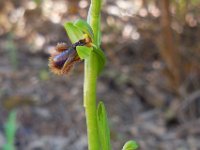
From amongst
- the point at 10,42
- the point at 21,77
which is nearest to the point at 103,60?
the point at 21,77

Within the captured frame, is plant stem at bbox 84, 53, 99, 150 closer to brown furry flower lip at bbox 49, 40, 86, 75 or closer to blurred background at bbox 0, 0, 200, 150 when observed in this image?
brown furry flower lip at bbox 49, 40, 86, 75

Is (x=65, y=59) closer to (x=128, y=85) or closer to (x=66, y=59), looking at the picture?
(x=66, y=59)

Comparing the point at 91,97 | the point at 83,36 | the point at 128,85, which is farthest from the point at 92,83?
the point at 128,85

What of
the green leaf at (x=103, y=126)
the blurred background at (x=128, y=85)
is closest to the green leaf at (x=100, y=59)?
the green leaf at (x=103, y=126)

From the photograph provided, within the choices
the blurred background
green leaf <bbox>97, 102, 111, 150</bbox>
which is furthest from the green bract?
the blurred background

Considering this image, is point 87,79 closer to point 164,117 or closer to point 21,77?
point 164,117

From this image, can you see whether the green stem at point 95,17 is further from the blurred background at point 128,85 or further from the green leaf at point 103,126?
the blurred background at point 128,85
